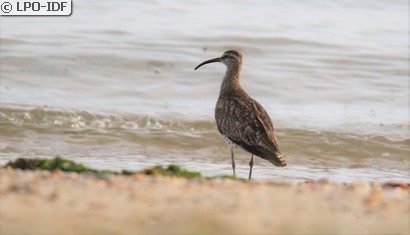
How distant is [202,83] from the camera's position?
1892cm

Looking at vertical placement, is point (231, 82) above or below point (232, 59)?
below

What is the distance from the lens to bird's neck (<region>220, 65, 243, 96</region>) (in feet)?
41.9

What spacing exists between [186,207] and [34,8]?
15.0 metres

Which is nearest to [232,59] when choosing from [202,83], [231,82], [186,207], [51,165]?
[231,82]

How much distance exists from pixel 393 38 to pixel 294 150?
376 inches

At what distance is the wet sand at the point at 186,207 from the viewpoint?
650 centimetres

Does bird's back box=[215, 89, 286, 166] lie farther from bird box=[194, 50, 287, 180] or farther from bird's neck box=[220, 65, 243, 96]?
bird's neck box=[220, 65, 243, 96]

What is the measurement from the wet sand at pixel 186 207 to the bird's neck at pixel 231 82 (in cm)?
442

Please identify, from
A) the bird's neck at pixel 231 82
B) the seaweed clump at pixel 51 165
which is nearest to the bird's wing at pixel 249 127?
the bird's neck at pixel 231 82

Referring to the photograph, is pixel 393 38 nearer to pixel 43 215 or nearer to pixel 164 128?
pixel 164 128

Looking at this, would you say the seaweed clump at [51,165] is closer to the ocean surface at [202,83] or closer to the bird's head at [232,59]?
the ocean surface at [202,83]

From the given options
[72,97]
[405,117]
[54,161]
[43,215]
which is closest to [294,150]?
[405,117]

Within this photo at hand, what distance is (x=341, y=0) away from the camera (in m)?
27.2

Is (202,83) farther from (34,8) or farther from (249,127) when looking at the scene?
(249,127)
